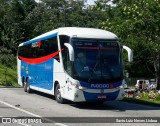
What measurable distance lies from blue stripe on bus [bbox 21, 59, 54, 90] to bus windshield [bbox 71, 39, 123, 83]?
123 inches

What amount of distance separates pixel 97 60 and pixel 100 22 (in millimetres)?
22123

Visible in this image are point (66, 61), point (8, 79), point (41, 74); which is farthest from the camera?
point (8, 79)

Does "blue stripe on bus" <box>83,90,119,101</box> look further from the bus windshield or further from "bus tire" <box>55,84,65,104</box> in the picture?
"bus tire" <box>55,84,65,104</box>

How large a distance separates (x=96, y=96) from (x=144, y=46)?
18.5 metres

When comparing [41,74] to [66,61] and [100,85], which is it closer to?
[66,61]

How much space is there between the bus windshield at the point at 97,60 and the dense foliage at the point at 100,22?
51.2 feet

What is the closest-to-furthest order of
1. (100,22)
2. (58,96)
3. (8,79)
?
(58,96), (8,79), (100,22)

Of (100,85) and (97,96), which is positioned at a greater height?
(100,85)

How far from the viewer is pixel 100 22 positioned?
127 feet

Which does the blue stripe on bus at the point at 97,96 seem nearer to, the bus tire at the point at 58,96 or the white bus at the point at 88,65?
the white bus at the point at 88,65

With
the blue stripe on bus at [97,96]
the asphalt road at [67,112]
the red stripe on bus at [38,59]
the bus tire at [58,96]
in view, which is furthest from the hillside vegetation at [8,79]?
the blue stripe on bus at [97,96]

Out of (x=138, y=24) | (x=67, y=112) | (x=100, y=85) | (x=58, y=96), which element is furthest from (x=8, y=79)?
(x=67, y=112)

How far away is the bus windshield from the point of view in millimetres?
16797

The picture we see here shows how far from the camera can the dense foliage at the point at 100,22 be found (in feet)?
108
